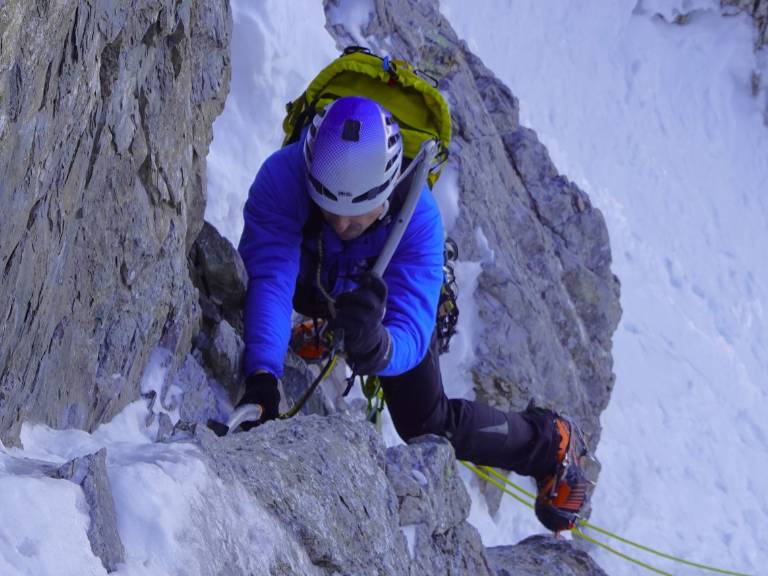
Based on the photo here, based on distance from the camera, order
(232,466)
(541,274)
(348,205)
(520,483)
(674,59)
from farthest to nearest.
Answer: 1. (674,59)
2. (541,274)
3. (520,483)
4. (348,205)
5. (232,466)

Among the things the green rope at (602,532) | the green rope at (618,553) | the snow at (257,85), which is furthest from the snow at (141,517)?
the green rope at (618,553)

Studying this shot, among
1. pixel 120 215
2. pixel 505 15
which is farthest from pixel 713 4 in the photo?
pixel 120 215

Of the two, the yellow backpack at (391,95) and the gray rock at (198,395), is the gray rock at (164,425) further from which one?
the yellow backpack at (391,95)

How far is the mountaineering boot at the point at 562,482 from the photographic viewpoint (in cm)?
614

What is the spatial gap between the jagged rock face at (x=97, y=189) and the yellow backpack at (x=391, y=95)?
1.92 feet

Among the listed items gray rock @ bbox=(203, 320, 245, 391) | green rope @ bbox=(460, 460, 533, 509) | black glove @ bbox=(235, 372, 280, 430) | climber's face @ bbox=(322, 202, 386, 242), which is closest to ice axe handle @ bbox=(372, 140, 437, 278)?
climber's face @ bbox=(322, 202, 386, 242)

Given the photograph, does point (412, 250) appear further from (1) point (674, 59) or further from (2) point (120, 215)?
(1) point (674, 59)

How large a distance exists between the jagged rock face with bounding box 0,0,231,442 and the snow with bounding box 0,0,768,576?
9.0 inches

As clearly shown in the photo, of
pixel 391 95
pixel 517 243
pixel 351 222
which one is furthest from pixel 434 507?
pixel 517 243

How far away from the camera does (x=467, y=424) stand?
5832 mm

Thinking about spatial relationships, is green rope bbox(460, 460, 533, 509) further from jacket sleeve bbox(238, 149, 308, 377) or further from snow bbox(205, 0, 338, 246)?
jacket sleeve bbox(238, 149, 308, 377)

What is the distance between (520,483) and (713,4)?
10.9 meters

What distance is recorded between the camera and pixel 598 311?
9773mm

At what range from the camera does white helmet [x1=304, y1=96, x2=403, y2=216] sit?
175 inches
